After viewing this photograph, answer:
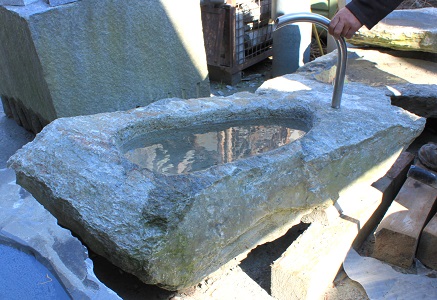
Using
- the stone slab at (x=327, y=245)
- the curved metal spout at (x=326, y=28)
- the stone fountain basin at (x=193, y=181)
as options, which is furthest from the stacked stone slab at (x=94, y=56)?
the stone slab at (x=327, y=245)

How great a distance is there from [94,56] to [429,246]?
2.02 meters

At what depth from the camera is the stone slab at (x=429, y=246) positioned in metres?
2.08

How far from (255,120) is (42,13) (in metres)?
1.23

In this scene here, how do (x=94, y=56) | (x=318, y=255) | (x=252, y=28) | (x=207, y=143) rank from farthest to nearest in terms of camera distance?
(x=252, y=28) < (x=94, y=56) < (x=207, y=143) < (x=318, y=255)

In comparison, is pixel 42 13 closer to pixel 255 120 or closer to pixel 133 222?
pixel 255 120

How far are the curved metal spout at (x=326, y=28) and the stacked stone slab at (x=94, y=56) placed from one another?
109 centimetres

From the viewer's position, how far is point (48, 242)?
3.97 ft

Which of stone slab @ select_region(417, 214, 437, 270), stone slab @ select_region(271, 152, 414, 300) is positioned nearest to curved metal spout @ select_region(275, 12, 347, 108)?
stone slab @ select_region(271, 152, 414, 300)

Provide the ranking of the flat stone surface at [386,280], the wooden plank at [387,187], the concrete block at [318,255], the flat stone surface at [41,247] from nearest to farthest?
1. the flat stone surface at [41,247]
2. the concrete block at [318,255]
3. the flat stone surface at [386,280]
4. the wooden plank at [387,187]

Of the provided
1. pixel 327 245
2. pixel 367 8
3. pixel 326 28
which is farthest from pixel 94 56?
pixel 327 245

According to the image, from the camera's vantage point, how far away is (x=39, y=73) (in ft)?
8.47

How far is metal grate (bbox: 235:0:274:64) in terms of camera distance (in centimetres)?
472

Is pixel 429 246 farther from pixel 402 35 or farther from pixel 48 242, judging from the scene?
pixel 402 35

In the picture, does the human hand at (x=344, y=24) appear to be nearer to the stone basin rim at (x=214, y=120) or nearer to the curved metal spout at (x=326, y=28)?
the curved metal spout at (x=326, y=28)
